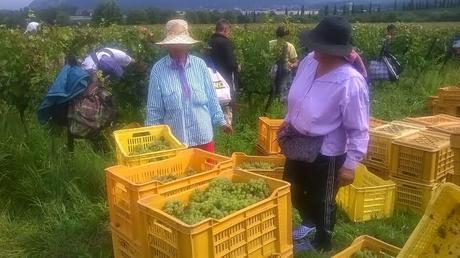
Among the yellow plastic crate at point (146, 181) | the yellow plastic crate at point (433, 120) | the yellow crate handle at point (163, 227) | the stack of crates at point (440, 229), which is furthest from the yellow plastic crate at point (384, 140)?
the stack of crates at point (440, 229)

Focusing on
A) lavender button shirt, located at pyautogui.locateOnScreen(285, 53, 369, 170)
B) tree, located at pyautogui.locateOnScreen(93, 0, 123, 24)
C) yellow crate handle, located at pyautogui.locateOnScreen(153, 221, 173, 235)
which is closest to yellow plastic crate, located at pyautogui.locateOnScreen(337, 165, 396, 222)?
lavender button shirt, located at pyautogui.locateOnScreen(285, 53, 369, 170)

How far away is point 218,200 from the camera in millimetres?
2920

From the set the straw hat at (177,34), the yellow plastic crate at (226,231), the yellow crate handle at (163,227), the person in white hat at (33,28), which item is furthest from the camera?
the person in white hat at (33,28)

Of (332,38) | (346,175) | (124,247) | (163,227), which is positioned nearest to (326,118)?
(346,175)

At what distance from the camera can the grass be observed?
14.3 feet

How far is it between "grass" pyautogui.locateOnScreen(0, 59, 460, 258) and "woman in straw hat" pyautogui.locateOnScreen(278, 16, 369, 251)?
0.68m

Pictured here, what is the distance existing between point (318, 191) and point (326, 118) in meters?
0.58

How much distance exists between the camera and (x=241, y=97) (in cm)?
904

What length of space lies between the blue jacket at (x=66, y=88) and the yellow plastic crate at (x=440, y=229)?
3.62 metres

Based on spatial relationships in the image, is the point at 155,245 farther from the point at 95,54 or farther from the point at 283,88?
the point at 283,88

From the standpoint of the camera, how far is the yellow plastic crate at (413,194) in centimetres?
495

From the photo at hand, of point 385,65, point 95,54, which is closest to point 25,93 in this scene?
point 95,54

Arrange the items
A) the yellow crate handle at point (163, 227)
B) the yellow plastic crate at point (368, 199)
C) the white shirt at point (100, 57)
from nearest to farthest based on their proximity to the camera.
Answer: the yellow crate handle at point (163, 227) < the yellow plastic crate at point (368, 199) < the white shirt at point (100, 57)

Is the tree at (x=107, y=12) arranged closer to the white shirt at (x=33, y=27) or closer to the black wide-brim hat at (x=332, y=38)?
the white shirt at (x=33, y=27)
